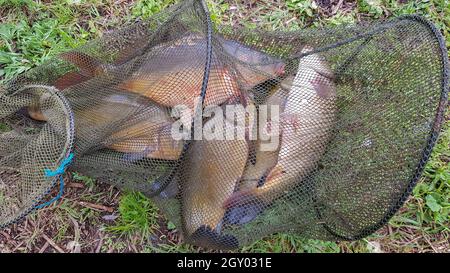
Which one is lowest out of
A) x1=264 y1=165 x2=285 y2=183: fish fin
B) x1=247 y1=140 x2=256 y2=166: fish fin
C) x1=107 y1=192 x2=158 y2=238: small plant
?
x1=107 y1=192 x2=158 y2=238: small plant

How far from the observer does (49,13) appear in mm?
2979

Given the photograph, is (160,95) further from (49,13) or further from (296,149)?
(49,13)

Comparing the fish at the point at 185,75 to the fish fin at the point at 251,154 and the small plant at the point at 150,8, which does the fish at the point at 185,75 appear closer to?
the fish fin at the point at 251,154

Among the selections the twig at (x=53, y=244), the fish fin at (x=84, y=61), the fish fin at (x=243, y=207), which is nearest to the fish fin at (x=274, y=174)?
the fish fin at (x=243, y=207)

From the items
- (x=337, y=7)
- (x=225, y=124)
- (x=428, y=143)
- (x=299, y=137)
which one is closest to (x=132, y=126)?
(x=225, y=124)

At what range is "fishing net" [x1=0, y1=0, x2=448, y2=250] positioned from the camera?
2053mm

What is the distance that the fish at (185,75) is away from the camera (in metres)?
2.09

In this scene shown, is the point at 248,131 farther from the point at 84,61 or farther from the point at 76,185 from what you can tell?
the point at 76,185

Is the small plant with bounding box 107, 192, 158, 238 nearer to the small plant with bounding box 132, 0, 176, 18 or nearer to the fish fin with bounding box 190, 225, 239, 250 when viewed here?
the fish fin with bounding box 190, 225, 239, 250

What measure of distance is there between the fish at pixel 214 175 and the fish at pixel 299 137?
57 millimetres

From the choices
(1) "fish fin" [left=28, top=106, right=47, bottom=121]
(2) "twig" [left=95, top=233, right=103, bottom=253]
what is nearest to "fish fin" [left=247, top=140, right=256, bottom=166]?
(2) "twig" [left=95, top=233, right=103, bottom=253]
